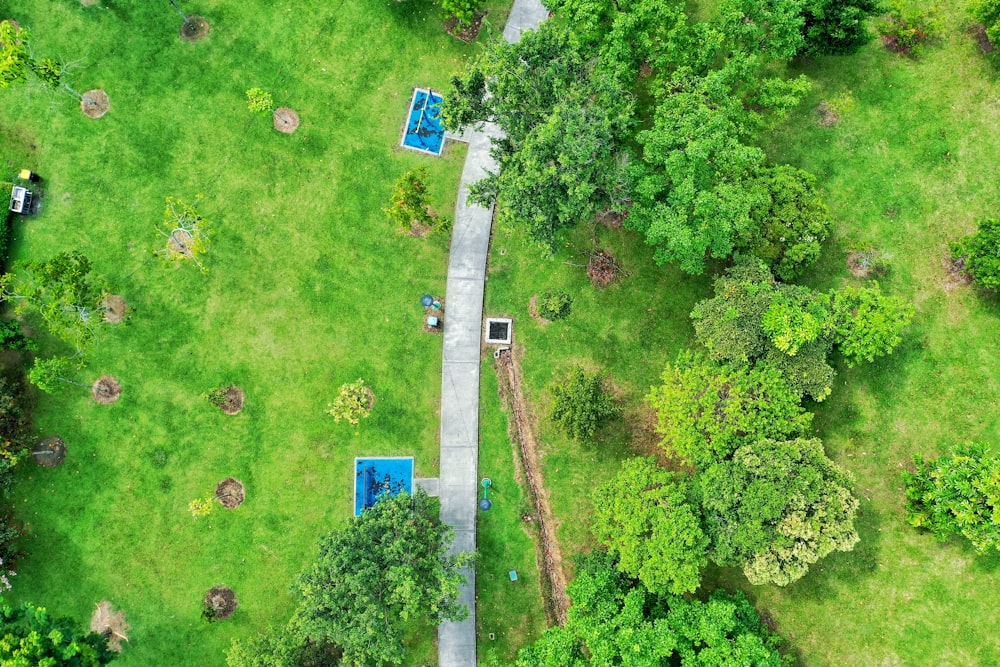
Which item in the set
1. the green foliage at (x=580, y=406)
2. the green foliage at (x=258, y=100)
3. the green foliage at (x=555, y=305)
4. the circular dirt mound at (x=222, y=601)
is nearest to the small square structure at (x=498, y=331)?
the green foliage at (x=555, y=305)

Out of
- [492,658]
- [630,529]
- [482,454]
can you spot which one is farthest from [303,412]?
[630,529]

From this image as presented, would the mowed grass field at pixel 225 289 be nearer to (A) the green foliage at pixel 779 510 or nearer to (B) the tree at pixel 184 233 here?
(B) the tree at pixel 184 233

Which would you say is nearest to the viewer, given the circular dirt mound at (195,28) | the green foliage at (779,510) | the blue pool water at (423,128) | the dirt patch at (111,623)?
the green foliage at (779,510)

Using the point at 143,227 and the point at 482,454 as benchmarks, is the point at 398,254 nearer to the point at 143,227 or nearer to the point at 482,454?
the point at 482,454

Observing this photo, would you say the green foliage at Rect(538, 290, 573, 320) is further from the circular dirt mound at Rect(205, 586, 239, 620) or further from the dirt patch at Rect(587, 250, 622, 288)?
the circular dirt mound at Rect(205, 586, 239, 620)

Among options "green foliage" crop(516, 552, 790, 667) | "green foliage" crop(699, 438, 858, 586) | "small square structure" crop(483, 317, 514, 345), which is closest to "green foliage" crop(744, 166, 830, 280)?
"green foliage" crop(699, 438, 858, 586)

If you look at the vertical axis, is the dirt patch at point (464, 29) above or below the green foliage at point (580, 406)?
above
